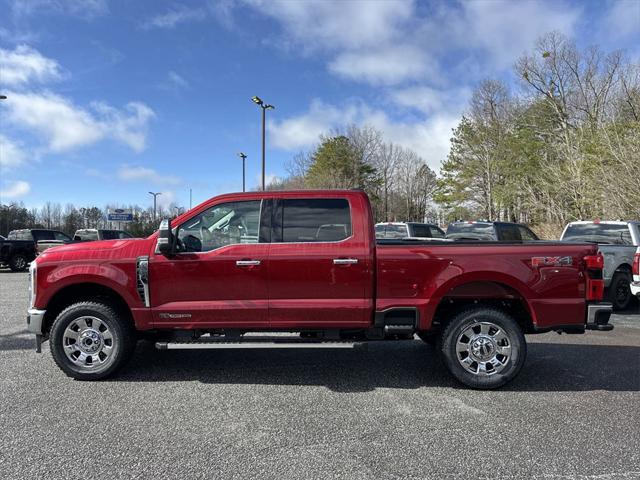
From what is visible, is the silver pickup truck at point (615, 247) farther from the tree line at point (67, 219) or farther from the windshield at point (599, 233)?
the tree line at point (67, 219)

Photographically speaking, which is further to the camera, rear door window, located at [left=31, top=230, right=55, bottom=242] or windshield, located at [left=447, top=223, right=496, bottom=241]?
rear door window, located at [left=31, top=230, right=55, bottom=242]

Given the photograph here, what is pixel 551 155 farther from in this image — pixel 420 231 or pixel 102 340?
pixel 102 340

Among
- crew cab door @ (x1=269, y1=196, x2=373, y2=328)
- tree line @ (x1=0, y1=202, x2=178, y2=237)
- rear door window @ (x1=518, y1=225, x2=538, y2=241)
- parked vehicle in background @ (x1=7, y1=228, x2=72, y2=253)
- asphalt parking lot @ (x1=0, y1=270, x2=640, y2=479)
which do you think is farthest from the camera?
tree line @ (x1=0, y1=202, x2=178, y2=237)

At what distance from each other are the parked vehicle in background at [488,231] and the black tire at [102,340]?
32.1 feet

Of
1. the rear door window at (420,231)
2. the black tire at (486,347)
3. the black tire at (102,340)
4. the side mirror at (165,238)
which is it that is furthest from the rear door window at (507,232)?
the black tire at (102,340)

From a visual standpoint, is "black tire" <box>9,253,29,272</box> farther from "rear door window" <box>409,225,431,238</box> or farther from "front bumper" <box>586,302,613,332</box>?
"front bumper" <box>586,302,613,332</box>

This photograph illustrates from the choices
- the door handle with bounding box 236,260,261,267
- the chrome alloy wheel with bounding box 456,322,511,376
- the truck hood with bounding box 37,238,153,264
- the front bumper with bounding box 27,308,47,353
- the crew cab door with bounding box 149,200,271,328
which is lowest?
the chrome alloy wheel with bounding box 456,322,511,376

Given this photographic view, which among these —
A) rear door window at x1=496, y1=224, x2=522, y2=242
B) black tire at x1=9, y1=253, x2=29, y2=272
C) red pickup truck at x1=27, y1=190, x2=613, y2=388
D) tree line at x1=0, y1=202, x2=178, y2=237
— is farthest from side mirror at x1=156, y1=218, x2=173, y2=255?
tree line at x1=0, y1=202, x2=178, y2=237

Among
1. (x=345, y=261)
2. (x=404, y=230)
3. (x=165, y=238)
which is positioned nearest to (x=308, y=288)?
(x=345, y=261)

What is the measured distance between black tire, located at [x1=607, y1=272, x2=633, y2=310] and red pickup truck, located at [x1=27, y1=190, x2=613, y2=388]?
5679 millimetres

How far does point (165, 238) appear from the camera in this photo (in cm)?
482

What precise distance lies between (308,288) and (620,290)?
8.14 metres

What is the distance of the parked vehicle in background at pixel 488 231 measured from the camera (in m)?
12.8

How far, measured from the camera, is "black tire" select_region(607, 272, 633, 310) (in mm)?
9773
